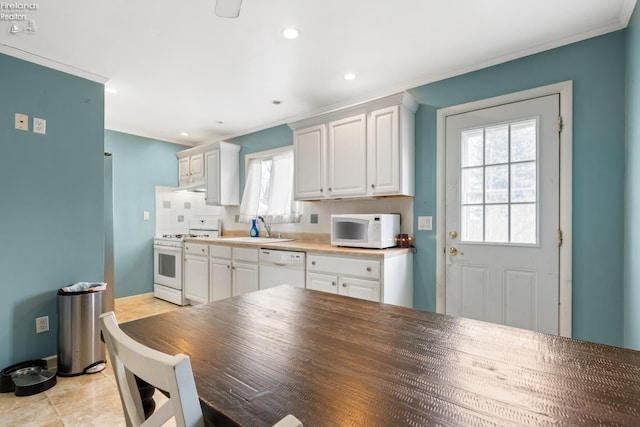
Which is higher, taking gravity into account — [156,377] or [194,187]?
[194,187]

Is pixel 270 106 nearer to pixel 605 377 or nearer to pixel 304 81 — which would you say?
pixel 304 81

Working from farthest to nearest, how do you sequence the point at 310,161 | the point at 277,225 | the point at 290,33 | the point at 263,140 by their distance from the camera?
the point at 263,140
the point at 277,225
the point at 310,161
the point at 290,33

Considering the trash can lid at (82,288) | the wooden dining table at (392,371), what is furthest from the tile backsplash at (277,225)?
the trash can lid at (82,288)

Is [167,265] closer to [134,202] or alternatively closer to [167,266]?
[167,266]

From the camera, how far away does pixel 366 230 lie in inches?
111

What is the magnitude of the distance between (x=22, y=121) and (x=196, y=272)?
2.32 m

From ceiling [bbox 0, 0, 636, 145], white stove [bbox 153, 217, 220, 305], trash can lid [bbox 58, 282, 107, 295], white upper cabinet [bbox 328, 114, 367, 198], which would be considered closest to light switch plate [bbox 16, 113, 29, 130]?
ceiling [bbox 0, 0, 636, 145]

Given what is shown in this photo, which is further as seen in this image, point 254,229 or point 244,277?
point 254,229

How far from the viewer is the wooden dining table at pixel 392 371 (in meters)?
0.60

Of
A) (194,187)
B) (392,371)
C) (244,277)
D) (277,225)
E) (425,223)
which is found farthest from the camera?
(194,187)

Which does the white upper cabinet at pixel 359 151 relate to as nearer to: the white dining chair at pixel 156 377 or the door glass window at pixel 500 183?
the door glass window at pixel 500 183

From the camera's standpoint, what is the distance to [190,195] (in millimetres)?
5246

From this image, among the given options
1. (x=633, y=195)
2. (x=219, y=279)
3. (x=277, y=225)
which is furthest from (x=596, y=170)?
(x=219, y=279)

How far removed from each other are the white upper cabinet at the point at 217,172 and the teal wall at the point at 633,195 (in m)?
4.09
